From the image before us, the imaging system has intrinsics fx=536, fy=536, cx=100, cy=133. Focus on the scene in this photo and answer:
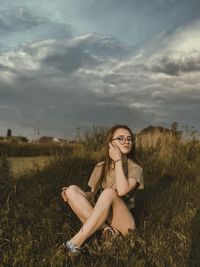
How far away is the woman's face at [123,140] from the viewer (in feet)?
15.3

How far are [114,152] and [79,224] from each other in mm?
1013

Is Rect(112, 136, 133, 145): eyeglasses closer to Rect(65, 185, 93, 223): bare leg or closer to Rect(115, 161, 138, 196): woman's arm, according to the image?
Rect(115, 161, 138, 196): woman's arm

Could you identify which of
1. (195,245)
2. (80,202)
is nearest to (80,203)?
(80,202)

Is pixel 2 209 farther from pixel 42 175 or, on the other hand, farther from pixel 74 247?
pixel 42 175

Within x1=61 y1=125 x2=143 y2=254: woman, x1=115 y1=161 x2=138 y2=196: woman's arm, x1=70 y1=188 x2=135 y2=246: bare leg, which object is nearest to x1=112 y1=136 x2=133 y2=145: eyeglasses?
x1=61 y1=125 x2=143 y2=254: woman

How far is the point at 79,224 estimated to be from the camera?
5.21 meters

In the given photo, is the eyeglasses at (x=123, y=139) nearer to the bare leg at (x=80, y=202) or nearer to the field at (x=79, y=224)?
the bare leg at (x=80, y=202)

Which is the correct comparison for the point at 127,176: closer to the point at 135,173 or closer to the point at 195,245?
the point at 135,173

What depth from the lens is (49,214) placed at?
5.17 meters

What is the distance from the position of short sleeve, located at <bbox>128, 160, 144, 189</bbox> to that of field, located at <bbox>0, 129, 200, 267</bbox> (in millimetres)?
422

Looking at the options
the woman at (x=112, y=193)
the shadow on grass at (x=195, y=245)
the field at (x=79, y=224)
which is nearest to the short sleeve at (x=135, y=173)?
the woman at (x=112, y=193)

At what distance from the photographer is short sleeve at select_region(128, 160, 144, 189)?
14.9 feet

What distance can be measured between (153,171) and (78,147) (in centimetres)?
160

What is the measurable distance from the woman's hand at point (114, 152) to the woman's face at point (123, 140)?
0.04 metres
